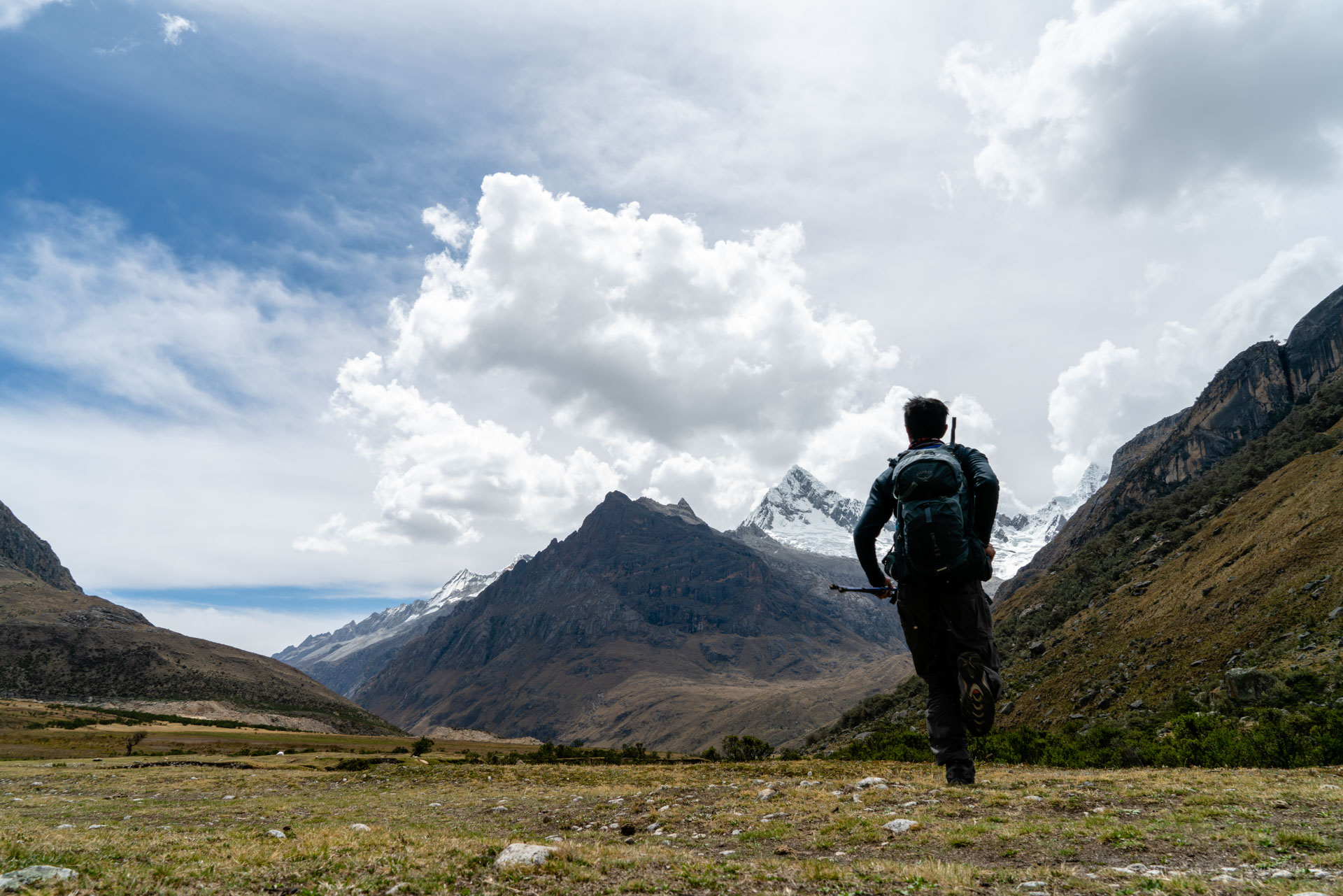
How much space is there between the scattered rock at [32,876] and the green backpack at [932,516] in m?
9.76

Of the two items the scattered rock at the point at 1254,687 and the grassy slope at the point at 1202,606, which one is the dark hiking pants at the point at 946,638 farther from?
the scattered rock at the point at 1254,687

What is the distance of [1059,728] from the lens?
49344 mm

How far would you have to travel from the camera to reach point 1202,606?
5191cm

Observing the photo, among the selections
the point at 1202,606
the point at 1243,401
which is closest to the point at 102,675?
the point at 1202,606

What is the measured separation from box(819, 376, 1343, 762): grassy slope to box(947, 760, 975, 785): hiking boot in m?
11.3

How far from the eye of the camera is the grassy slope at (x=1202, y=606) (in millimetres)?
38656

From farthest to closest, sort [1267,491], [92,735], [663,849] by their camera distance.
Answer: [92,735] → [1267,491] → [663,849]

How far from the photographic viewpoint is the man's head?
10.6 meters

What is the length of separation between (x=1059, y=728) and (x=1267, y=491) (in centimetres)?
3848

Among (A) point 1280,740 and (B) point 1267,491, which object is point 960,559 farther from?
(B) point 1267,491

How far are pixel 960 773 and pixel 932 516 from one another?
4.82 metres

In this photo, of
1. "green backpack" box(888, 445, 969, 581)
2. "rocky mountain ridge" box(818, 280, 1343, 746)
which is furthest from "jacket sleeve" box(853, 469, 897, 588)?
"rocky mountain ridge" box(818, 280, 1343, 746)

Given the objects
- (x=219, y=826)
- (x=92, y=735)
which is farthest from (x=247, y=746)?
(x=219, y=826)

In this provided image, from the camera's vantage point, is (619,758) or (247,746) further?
(247,746)
